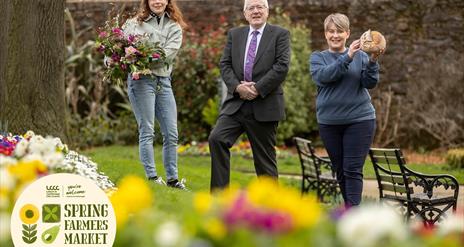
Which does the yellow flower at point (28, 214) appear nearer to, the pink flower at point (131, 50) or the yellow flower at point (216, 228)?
the yellow flower at point (216, 228)

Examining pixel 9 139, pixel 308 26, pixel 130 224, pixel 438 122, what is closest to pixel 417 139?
pixel 438 122

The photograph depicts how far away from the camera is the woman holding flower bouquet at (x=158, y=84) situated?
8.20 m

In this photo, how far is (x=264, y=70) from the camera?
7.81 m

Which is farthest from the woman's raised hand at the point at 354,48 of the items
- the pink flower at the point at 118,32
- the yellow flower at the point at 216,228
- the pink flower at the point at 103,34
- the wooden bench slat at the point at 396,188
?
the yellow flower at the point at 216,228

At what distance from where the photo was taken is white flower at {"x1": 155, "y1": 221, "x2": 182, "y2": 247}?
2734mm

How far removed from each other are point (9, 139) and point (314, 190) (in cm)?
505

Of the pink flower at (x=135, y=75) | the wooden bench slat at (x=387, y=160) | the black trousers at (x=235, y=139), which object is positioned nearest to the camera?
the black trousers at (x=235, y=139)

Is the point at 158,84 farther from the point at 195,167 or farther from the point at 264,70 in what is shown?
the point at 195,167

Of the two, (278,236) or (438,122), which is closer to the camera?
(278,236)

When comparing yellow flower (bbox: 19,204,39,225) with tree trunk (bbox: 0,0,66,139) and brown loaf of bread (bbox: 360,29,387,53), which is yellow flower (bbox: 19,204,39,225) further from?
tree trunk (bbox: 0,0,66,139)

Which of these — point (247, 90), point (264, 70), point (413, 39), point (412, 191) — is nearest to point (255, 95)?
point (247, 90)

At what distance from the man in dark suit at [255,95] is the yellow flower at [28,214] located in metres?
4.19

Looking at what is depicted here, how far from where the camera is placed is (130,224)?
3.12m

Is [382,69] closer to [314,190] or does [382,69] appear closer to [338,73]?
[314,190]
